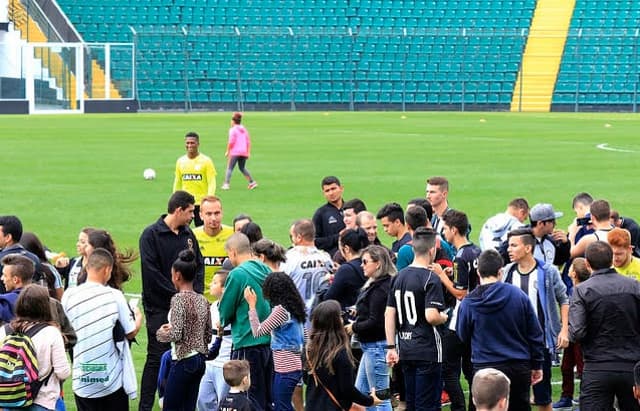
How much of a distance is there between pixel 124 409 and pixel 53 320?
1.31 meters

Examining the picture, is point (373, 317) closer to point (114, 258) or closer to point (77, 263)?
point (114, 258)

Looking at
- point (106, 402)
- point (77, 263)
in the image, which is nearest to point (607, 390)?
point (106, 402)

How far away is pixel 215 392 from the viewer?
956 centimetres

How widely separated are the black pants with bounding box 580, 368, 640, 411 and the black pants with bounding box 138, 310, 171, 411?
11.7 ft

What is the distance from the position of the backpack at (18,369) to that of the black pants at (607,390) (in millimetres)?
3942

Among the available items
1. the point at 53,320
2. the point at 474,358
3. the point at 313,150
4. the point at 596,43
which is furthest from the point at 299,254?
the point at 596,43

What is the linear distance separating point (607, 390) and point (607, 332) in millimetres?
427

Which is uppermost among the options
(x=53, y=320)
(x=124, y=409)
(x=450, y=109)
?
(x=450, y=109)

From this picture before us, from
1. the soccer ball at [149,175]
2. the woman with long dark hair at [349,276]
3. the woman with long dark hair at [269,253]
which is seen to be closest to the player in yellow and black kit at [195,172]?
the woman with long dark hair at [349,276]

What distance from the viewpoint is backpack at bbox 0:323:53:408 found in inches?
310

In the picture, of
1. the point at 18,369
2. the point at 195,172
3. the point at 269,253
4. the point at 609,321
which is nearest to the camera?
the point at 18,369

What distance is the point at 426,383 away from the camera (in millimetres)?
9422

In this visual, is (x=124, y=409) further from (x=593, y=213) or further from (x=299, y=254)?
(x=593, y=213)

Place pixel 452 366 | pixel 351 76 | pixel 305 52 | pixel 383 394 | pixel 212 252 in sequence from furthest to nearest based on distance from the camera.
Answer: pixel 305 52
pixel 351 76
pixel 212 252
pixel 452 366
pixel 383 394
